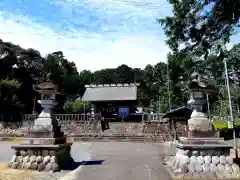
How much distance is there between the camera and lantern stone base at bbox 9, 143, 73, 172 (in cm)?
1003

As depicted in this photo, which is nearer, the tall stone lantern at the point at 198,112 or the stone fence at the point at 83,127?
the tall stone lantern at the point at 198,112

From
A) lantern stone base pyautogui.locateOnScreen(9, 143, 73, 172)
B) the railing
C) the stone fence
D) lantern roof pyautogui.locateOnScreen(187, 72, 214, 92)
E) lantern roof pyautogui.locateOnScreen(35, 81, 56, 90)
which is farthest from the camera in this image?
the railing

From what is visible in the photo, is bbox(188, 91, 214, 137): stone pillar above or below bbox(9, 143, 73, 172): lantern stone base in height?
above

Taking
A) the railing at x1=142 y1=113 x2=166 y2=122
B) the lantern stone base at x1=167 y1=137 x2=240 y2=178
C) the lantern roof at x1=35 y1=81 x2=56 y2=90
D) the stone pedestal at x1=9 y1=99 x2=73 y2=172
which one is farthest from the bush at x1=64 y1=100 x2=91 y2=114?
the lantern stone base at x1=167 y1=137 x2=240 y2=178

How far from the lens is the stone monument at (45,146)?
10102 millimetres

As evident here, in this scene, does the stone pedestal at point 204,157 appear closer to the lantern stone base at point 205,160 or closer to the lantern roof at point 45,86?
the lantern stone base at point 205,160

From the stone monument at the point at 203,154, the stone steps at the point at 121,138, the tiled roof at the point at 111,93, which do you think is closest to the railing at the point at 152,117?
the stone steps at the point at 121,138

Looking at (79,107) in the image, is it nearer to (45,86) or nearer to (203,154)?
(45,86)

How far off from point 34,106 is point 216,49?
1267 inches

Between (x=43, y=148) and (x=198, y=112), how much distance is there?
6090 millimetres

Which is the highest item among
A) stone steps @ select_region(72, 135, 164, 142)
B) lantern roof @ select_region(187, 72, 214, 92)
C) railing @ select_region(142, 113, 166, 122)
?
lantern roof @ select_region(187, 72, 214, 92)

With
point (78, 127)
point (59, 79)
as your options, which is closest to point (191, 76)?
point (78, 127)

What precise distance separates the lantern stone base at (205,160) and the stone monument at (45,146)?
454 cm

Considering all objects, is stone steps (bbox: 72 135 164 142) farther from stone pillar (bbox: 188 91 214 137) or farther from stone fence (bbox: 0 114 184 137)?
stone pillar (bbox: 188 91 214 137)
